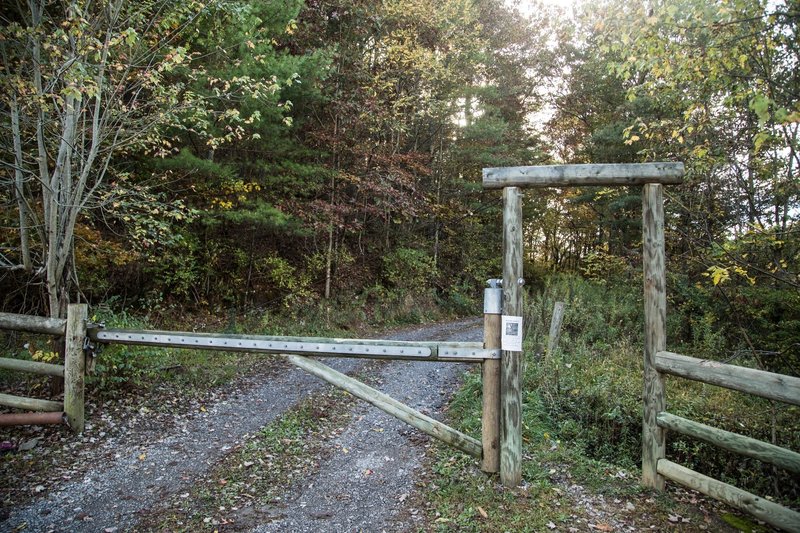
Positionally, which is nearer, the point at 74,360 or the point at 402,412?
the point at 402,412

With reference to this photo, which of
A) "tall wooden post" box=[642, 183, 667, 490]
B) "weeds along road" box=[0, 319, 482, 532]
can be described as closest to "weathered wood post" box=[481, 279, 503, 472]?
"weeds along road" box=[0, 319, 482, 532]

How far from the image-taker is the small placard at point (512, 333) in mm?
3881

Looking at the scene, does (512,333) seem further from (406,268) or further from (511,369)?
(406,268)

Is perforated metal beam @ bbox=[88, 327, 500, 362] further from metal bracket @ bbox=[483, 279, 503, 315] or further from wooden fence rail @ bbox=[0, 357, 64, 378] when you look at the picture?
wooden fence rail @ bbox=[0, 357, 64, 378]

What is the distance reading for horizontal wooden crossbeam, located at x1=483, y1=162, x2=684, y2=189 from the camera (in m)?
3.77

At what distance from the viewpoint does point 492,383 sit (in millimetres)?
3988

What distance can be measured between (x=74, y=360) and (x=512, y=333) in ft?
14.7

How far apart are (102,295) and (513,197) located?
848 cm

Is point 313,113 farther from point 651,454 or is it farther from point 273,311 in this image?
point 651,454

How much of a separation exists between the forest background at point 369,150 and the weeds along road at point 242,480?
2608 millimetres

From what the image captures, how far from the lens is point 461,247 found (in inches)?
701

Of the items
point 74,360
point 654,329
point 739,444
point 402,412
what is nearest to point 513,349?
point 402,412

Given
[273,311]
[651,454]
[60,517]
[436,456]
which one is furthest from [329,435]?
[273,311]

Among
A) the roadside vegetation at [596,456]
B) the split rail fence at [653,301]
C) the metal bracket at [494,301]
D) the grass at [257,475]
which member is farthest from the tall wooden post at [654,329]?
the grass at [257,475]
